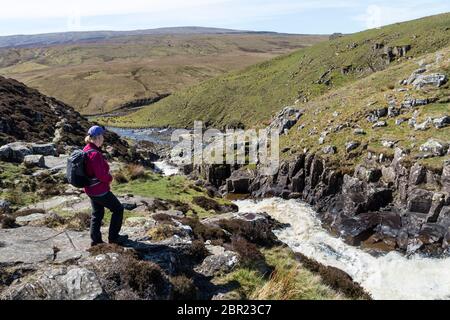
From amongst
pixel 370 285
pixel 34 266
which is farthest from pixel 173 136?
pixel 34 266

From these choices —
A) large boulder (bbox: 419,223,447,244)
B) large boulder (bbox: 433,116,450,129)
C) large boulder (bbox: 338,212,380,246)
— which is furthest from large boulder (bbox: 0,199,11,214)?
large boulder (bbox: 433,116,450,129)

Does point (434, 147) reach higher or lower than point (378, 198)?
higher

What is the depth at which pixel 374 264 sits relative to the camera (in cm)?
2678

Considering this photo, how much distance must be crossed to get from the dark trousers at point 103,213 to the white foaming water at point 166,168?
141ft

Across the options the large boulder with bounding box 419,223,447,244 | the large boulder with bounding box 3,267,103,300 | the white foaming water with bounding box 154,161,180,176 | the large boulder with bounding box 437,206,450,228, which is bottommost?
the white foaming water with bounding box 154,161,180,176

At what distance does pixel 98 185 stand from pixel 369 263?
788 inches

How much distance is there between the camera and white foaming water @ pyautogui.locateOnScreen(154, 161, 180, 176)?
5799 cm

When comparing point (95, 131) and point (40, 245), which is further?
point (40, 245)

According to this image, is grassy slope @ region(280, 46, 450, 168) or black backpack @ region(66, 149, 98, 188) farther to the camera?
grassy slope @ region(280, 46, 450, 168)

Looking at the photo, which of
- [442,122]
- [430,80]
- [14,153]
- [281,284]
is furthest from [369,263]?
[14,153]

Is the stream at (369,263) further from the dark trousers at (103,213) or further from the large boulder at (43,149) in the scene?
the large boulder at (43,149)

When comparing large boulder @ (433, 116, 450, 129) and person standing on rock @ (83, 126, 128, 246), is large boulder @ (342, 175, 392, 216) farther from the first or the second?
person standing on rock @ (83, 126, 128, 246)

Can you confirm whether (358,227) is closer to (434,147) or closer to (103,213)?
(434,147)

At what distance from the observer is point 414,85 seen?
44250 mm
